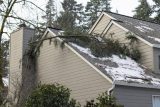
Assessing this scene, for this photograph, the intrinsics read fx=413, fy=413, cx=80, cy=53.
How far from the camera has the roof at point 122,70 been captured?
20.0 meters

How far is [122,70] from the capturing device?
2138cm

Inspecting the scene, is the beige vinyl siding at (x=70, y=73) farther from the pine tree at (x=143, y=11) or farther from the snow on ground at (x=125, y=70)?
the pine tree at (x=143, y=11)

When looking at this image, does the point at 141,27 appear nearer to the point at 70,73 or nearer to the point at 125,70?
the point at 125,70

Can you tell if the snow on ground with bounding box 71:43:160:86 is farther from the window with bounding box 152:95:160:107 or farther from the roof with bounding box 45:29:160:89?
the window with bounding box 152:95:160:107

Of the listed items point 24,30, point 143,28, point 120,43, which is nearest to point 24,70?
point 24,30

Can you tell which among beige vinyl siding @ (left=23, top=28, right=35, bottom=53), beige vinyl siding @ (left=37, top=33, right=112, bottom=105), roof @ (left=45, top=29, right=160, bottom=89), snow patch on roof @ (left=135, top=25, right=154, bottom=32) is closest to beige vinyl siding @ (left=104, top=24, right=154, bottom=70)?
roof @ (left=45, top=29, right=160, bottom=89)

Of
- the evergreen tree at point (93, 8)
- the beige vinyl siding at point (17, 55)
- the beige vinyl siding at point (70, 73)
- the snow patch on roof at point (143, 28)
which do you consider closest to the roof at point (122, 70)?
the beige vinyl siding at point (70, 73)

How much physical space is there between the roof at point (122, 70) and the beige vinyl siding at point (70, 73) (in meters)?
0.36

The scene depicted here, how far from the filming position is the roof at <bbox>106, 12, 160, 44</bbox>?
24.8m

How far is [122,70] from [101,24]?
7.84m

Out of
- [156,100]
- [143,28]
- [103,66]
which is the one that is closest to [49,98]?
[103,66]

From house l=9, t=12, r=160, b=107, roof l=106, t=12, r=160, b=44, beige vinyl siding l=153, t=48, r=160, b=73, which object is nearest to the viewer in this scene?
house l=9, t=12, r=160, b=107

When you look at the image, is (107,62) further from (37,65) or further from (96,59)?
(37,65)

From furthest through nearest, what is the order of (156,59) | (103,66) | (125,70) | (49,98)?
(156,59)
(125,70)
(103,66)
(49,98)
